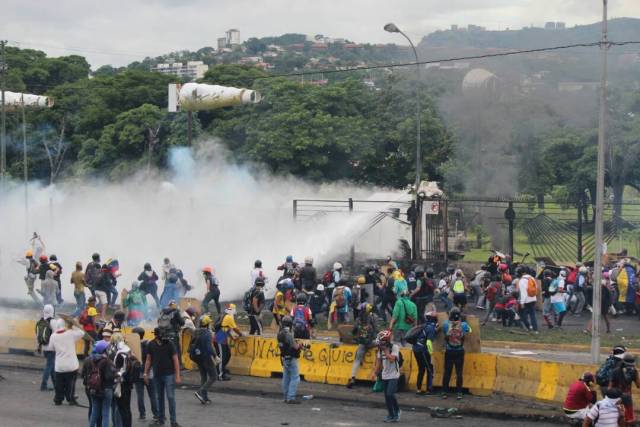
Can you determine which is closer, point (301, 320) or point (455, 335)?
point (455, 335)

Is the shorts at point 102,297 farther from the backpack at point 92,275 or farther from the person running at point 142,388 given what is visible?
the person running at point 142,388

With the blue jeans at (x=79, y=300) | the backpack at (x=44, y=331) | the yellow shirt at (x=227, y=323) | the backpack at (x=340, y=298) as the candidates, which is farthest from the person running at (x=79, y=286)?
the yellow shirt at (x=227, y=323)

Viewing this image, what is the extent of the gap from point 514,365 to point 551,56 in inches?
894

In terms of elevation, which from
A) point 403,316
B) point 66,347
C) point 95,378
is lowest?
point 95,378

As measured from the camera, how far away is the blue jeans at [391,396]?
50.1 ft

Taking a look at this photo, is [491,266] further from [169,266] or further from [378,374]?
[378,374]

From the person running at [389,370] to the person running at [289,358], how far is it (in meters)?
1.43

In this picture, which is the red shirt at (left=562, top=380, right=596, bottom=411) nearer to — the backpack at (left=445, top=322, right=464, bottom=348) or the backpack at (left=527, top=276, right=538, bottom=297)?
the backpack at (left=445, top=322, right=464, bottom=348)

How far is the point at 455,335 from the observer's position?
53.8ft

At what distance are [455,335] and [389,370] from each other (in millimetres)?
1554

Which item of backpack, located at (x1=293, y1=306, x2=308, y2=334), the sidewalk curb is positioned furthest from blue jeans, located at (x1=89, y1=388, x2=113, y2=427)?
backpack, located at (x1=293, y1=306, x2=308, y2=334)

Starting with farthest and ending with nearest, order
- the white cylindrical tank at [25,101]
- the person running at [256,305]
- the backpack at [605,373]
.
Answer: the white cylindrical tank at [25,101], the person running at [256,305], the backpack at [605,373]

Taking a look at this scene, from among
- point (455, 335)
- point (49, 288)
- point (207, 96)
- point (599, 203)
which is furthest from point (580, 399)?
point (207, 96)

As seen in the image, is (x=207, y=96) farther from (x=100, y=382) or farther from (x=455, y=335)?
(x=100, y=382)
